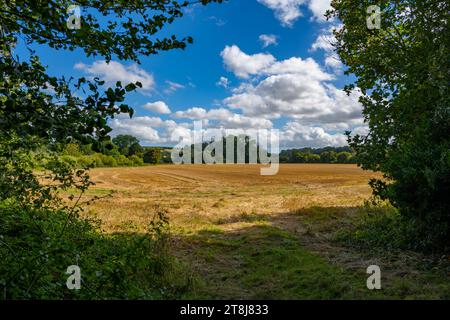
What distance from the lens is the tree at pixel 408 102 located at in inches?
358

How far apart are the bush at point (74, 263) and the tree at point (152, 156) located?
106 meters

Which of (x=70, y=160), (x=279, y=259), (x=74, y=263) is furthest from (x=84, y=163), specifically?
(x=279, y=259)

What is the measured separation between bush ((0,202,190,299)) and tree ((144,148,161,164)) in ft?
348

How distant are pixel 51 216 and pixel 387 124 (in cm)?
1224

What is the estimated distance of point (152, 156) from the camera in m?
115

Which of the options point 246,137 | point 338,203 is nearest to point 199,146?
point 246,137

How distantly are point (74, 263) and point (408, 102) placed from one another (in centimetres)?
1077

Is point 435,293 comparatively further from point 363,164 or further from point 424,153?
point 363,164

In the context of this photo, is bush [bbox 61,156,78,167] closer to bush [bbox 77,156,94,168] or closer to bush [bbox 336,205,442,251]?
bush [bbox 77,156,94,168]

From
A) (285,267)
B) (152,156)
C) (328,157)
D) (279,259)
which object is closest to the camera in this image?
(285,267)

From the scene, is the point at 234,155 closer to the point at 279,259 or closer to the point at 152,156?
the point at 152,156

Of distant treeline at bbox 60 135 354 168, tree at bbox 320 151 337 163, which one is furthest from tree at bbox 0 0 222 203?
tree at bbox 320 151 337 163

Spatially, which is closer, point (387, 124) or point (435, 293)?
point (435, 293)
